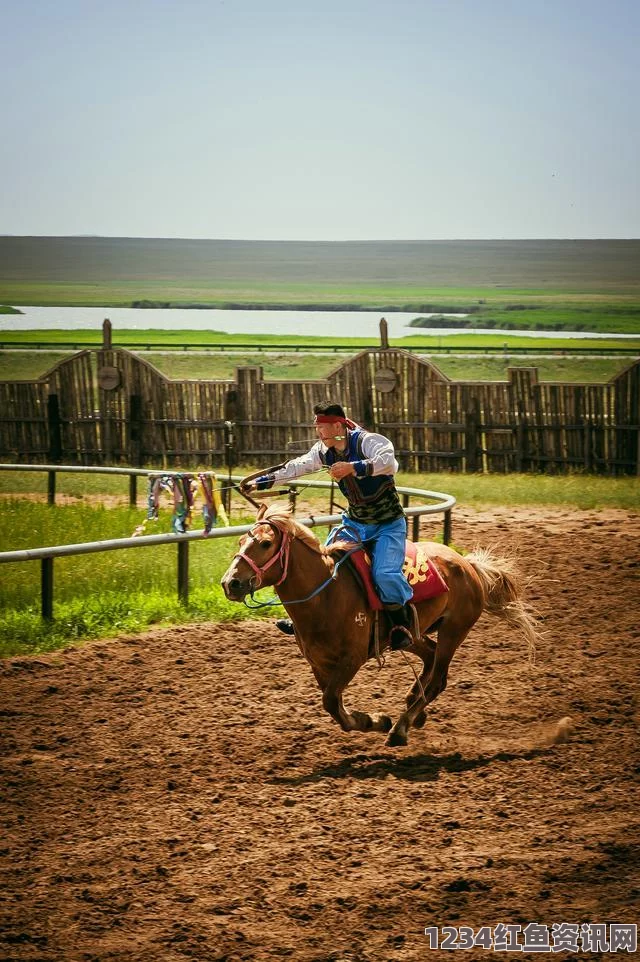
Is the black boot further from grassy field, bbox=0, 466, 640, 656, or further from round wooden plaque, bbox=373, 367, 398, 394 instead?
round wooden plaque, bbox=373, 367, 398, 394

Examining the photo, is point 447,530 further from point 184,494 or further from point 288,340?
point 288,340

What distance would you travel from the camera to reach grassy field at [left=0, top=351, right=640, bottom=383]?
4947 cm

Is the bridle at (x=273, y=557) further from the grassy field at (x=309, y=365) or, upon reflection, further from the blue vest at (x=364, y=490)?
the grassy field at (x=309, y=365)

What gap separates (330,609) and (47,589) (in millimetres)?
3783

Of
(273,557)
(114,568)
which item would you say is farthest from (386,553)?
(114,568)

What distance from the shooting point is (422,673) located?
8648mm

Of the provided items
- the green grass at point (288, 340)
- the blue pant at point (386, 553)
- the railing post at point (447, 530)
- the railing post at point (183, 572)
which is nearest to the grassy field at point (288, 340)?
the green grass at point (288, 340)

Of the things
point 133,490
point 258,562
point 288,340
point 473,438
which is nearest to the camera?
point 258,562

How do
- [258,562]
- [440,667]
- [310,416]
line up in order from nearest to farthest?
[258,562] < [440,667] < [310,416]

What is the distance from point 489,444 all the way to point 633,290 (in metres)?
120

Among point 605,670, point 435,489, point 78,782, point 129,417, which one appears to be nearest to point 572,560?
point 605,670

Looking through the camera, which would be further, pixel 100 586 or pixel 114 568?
pixel 114 568

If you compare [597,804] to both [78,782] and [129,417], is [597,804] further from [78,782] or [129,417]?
[129,417]

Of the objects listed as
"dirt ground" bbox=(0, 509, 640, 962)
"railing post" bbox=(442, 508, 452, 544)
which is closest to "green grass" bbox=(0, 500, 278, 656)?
"dirt ground" bbox=(0, 509, 640, 962)
